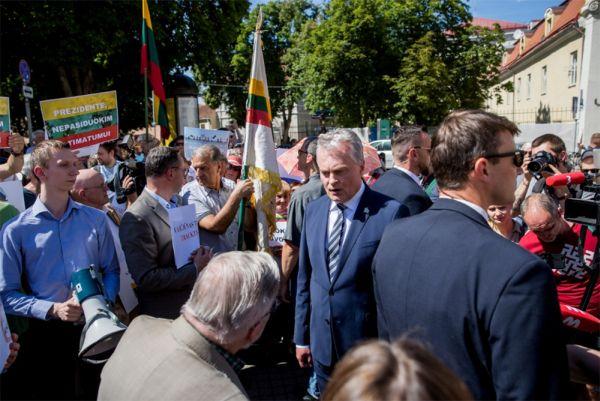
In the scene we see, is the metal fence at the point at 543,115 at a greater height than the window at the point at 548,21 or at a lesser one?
lesser

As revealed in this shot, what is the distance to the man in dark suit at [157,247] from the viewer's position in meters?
3.00

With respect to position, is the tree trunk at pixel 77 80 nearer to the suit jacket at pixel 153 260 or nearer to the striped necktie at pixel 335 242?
the suit jacket at pixel 153 260

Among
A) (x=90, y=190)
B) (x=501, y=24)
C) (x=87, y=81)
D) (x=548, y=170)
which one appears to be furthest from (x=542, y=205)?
(x=501, y=24)

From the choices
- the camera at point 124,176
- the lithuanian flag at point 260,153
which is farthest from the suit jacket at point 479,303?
the camera at point 124,176

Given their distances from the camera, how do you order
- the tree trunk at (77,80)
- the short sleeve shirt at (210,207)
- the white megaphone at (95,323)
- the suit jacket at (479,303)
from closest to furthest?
the suit jacket at (479,303) → the white megaphone at (95,323) → the short sleeve shirt at (210,207) → the tree trunk at (77,80)

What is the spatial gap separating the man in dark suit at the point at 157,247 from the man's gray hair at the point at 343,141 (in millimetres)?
1069

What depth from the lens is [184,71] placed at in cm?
1948

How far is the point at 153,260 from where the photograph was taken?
3041 mm

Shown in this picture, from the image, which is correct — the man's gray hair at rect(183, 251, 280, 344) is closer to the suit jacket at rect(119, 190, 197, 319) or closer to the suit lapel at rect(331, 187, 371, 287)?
the suit lapel at rect(331, 187, 371, 287)

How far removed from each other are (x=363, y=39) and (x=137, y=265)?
24739 millimetres

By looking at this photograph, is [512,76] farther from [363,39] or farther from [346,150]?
[346,150]

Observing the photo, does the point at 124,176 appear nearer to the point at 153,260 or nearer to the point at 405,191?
the point at 153,260

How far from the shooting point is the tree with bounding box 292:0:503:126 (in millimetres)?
24953

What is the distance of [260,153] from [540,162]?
225cm
